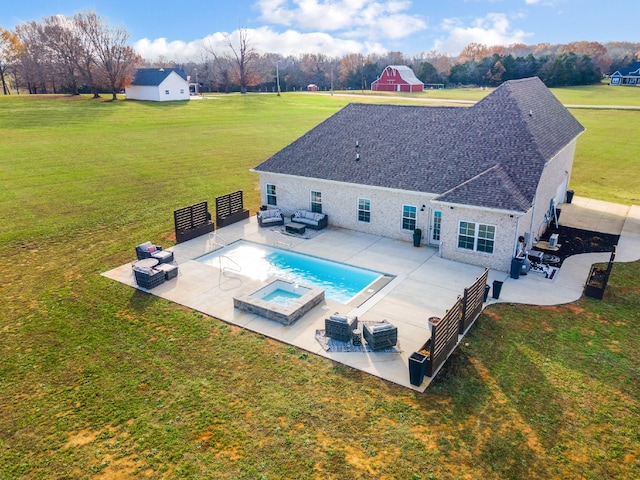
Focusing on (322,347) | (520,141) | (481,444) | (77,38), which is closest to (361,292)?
(322,347)

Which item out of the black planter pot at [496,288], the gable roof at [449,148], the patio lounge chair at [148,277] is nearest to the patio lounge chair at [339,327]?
the black planter pot at [496,288]

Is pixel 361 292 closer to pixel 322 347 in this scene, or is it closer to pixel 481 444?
pixel 322 347

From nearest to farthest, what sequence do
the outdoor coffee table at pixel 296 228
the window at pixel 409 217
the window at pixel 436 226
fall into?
the window at pixel 436 226 → the window at pixel 409 217 → the outdoor coffee table at pixel 296 228

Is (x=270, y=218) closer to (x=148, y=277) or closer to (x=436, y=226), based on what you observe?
(x=148, y=277)

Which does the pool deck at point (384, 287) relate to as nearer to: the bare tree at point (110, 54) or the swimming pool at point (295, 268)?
the swimming pool at point (295, 268)

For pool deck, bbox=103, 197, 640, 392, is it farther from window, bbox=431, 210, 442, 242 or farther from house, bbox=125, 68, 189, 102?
house, bbox=125, 68, 189, 102

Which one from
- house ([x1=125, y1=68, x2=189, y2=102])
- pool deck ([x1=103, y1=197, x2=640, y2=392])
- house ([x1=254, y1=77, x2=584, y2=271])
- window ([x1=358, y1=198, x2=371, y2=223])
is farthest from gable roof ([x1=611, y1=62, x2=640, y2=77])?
window ([x1=358, y1=198, x2=371, y2=223])

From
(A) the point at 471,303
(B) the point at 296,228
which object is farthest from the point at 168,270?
(A) the point at 471,303
